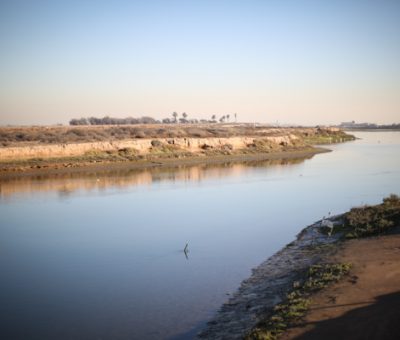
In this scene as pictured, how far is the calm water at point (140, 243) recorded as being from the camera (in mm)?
10734

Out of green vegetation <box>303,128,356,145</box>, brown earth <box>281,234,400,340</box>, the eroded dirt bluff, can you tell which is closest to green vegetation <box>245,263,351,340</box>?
brown earth <box>281,234,400,340</box>

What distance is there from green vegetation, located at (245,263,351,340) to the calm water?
183cm

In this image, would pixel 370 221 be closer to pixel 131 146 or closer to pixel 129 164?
pixel 129 164

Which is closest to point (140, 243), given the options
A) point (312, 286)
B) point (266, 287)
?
point (266, 287)

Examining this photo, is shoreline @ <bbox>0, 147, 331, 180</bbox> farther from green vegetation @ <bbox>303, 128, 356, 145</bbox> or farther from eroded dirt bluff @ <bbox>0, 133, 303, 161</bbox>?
→ green vegetation @ <bbox>303, 128, 356, 145</bbox>

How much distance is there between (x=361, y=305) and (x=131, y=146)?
143 feet

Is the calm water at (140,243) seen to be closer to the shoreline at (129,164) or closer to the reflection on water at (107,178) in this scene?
the reflection on water at (107,178)

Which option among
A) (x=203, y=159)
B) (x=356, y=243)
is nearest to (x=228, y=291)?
(x=356, y=243)

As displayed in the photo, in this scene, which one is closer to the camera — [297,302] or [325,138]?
[297,302]

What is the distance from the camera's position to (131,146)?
5091 cm

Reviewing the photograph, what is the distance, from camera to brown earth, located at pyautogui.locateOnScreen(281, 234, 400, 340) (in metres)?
8.17

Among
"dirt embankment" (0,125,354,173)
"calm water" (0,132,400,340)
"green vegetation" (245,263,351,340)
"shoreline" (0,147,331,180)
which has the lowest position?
"calm water" (0,132,400,340)

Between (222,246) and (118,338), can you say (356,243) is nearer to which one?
(222,246)

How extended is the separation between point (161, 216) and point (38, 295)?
407 inches
